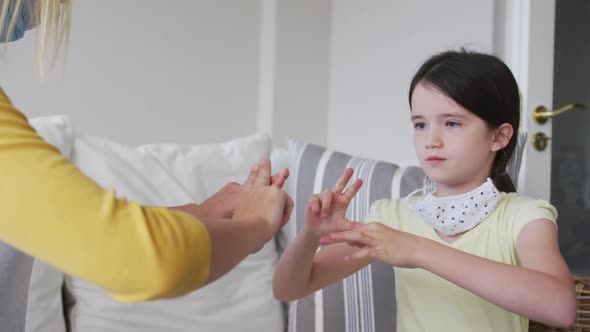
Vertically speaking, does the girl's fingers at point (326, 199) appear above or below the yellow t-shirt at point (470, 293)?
above

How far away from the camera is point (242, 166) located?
191 centimetres

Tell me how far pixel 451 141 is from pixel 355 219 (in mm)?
492

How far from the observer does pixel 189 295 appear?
5.47 ft

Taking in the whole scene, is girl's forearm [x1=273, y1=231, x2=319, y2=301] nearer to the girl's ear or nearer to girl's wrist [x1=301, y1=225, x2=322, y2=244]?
girl's wrist [x1=301, y1=225, x2=322, y2=244]

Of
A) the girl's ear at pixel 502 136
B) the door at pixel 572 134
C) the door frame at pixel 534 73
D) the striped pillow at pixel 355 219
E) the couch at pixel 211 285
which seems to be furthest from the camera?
the door at pixel 572 134

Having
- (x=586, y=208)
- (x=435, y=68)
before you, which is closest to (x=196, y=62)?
(x=435, y=68)

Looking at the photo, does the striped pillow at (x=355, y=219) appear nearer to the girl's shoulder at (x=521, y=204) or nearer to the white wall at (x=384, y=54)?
the girl's shoulder at (x=521, y=204)

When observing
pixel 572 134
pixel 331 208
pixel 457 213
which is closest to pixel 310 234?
pixel 331 208

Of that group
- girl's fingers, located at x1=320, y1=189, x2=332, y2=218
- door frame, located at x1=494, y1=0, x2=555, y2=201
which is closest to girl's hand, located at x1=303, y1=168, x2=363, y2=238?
girl's fingers, located at x1=320, y1=189, x2=332, y2=218

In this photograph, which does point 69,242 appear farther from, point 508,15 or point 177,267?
point 508,15

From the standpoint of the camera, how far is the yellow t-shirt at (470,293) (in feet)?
4.07

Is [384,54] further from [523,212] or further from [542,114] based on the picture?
[523,212]

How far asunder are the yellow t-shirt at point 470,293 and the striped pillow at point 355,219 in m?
0.30

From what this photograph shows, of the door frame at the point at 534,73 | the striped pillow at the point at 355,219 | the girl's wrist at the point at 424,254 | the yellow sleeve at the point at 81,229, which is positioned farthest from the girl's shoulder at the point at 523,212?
the door frame at the point at 534,73
